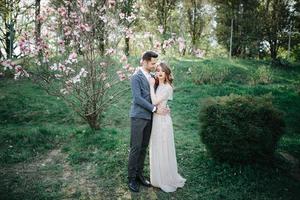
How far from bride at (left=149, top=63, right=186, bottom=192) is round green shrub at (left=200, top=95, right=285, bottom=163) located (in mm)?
909

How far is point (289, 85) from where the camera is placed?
42.0 ft

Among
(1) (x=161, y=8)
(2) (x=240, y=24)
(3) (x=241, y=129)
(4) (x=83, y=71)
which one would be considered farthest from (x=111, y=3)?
(1) (x=161, y=8)

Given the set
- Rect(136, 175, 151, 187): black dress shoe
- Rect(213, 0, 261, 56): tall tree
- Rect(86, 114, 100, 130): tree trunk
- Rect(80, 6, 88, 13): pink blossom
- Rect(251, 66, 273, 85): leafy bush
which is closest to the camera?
Rect(136, 175, 151, 187): black dress shoe

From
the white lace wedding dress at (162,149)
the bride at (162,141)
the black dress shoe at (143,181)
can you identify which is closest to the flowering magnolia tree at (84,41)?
the bride at (162,141)

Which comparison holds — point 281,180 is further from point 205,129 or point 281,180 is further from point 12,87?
point 12,87

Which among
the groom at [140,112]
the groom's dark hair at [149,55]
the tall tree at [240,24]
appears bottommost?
the groom at [140,112]

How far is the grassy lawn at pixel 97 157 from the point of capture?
16.5 ft

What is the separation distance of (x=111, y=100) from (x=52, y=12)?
2.44 metres

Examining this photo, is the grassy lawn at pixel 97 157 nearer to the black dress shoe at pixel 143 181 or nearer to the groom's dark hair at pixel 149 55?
the black dress shoe at pixel 143 181

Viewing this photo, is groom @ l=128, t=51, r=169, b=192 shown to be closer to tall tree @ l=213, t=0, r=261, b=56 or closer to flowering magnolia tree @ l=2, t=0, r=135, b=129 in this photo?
flowering magnolia tree @ l=2, t=0, r=135, b=129

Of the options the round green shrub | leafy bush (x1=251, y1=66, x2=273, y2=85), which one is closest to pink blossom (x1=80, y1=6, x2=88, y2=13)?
the round green shrub

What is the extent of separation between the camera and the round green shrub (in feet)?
17.4

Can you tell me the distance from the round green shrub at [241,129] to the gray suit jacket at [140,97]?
1325mm

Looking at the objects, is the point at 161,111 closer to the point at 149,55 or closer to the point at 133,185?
the point at 149,55
